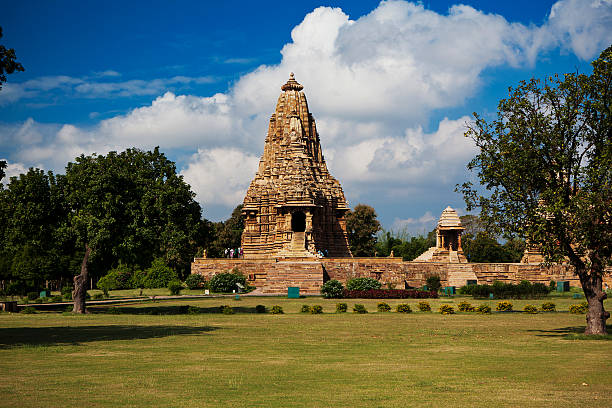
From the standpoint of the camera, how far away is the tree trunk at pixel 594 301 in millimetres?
22938

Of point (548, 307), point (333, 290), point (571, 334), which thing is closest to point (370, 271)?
point (333, 290)

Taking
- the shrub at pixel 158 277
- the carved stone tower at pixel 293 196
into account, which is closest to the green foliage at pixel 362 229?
the carved stone tower at pixel 293 196

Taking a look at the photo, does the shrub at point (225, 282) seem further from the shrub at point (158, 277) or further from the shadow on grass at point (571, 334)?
the shadow on grass at point (571, 334)

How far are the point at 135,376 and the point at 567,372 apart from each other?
391 inches

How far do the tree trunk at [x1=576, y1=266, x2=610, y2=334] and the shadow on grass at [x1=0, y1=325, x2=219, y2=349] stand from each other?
13999 mm

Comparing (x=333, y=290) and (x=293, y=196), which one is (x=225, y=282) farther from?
(x=333, y=290)

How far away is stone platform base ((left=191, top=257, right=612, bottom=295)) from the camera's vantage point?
5506 centimetres

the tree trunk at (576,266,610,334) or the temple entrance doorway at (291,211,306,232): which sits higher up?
the temple entrance doorway at (291,211,306,232)

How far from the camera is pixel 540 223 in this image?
23.1 m

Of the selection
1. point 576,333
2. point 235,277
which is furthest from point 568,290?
point 576,333

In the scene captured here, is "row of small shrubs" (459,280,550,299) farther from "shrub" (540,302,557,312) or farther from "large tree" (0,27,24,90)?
"large tree" (0,27,24,90)

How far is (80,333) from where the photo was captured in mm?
24281

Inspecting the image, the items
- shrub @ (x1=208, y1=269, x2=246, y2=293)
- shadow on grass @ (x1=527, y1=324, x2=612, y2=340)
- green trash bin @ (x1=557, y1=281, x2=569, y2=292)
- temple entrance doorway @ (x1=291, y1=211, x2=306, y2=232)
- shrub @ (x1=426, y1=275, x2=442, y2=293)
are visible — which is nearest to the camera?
shadow on grass @ (x1=527, y1=324, x2=612, y2=340)

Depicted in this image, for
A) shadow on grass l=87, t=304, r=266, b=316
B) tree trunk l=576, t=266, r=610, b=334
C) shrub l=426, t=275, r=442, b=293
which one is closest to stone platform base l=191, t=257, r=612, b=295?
shrub l=426, t=275, r=442, b=293
